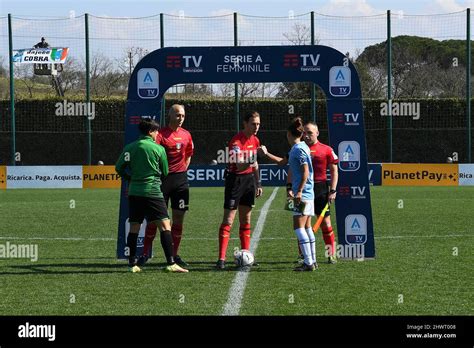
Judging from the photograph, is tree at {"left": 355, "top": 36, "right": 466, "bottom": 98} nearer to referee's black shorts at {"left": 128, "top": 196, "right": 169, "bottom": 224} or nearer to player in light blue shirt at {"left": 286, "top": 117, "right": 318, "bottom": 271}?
player in light blue shirt at {"left": 286, "top": 117, "right": 318, "bottom": 271}

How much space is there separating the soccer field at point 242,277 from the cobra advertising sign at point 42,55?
1677 centimetres

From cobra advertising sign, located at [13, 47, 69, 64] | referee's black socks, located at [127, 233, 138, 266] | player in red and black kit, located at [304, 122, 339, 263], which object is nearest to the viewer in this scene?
referee's black socks, located at [127, 233, 138, 266]

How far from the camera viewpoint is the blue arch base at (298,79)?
464 inches

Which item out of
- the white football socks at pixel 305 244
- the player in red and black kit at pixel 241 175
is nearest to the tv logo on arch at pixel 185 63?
the player in red and black kit at pixel 241 175

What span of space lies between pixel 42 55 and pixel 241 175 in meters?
25.3

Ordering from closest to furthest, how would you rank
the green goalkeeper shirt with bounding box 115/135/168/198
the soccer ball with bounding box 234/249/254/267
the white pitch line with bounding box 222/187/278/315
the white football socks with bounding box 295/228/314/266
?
the white pitch line with bounding box 222/187/278/315 → the green goalkeeper shirt with bounding box 115/135/168/198 → the white football socks with bounding box 295/228/314/266 → the soccer ball with bounding box 234/249/254/267

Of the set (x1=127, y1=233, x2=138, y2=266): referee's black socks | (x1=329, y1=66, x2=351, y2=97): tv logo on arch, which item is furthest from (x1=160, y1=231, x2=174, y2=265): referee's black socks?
(x1=329, y1=66, x2=351, y2=97): tv logo on arch

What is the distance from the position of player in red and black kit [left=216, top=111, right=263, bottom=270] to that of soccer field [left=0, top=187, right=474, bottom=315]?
699mm

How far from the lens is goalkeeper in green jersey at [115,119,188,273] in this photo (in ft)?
34.4

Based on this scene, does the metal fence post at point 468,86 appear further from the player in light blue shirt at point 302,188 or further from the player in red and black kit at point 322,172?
the player in light blue shirt at point 302,188

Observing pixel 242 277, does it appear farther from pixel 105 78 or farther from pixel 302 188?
pixel 105 78

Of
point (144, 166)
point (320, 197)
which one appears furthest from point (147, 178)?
point (320, 197)

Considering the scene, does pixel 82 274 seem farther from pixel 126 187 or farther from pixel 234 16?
pixel 234 16
